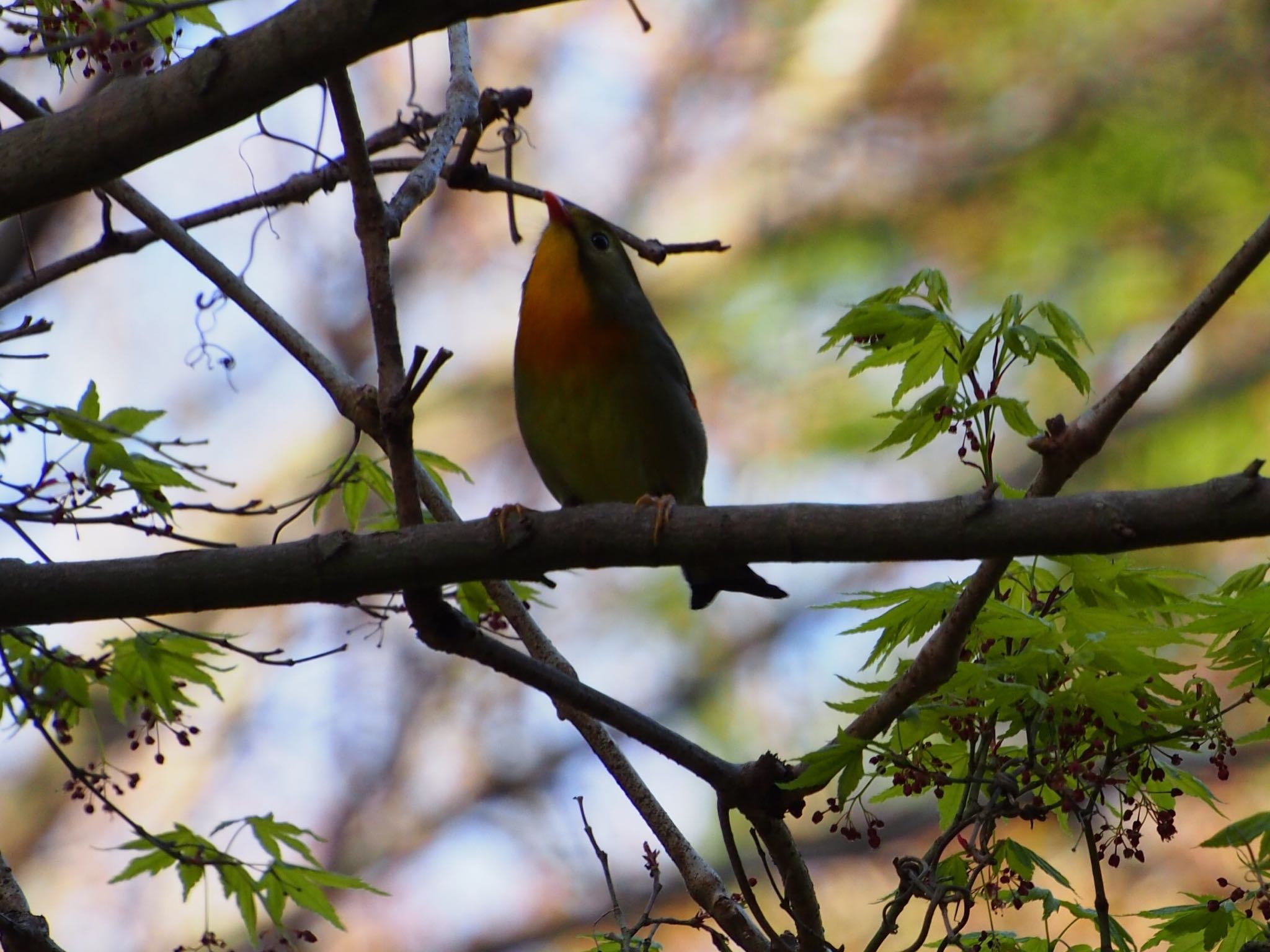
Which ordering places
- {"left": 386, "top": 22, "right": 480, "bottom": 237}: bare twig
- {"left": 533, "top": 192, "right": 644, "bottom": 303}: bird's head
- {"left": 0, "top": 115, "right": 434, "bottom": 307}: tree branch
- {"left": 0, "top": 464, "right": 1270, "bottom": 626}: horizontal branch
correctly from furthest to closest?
{"left": 533, "top": 192, "right": 644, "bottom": 303}: bird's head < {"left": 0, "top": 115, "right": 434, "bottom": 307}: tree branch < {"left": 386, "top": 22, "right": 480, "bottom": 237}: bare twig < {"left": 0, "top": 464, "right": 1270, "bottom": 626}: horizontal branch

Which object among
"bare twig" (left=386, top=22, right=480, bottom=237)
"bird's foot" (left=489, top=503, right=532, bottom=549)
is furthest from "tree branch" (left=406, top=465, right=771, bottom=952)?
"bare twig" (left=386, top=22, right=480, bottom=237)

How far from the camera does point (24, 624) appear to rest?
236cm

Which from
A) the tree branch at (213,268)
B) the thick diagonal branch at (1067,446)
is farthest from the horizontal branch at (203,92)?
the thick diagonal branch at (1067,446)

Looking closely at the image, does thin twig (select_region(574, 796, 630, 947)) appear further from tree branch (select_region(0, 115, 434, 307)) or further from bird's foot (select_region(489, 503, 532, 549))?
tree branch (select_region(0, 115, 434, 307))

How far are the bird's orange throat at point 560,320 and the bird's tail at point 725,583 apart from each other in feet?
2.35

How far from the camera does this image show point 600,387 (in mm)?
3883

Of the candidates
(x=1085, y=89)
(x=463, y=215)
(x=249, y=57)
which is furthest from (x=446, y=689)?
(x=249, y=57)

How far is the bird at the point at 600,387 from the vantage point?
153 inches

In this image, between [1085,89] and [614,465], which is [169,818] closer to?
[614,465]

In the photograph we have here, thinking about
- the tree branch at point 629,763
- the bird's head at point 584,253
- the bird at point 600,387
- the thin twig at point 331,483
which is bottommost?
the tree branch at point 629,763

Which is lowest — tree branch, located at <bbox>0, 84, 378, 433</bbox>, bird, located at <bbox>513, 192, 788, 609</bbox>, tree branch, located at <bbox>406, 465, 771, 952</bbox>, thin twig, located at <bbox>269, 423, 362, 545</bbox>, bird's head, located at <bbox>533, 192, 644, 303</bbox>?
tree branch, located at <bbox>406, 465, 771, 952</bbox>

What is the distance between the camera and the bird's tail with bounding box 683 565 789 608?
378cm

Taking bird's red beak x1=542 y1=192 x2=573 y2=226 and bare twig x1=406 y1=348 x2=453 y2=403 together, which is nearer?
Answer: bare twig x1=406 y1=348 x2=453 y2=403

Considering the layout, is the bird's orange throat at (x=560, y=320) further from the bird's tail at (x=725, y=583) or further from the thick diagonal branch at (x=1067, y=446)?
the thick diagonal branch at (x=1067, y=446)
